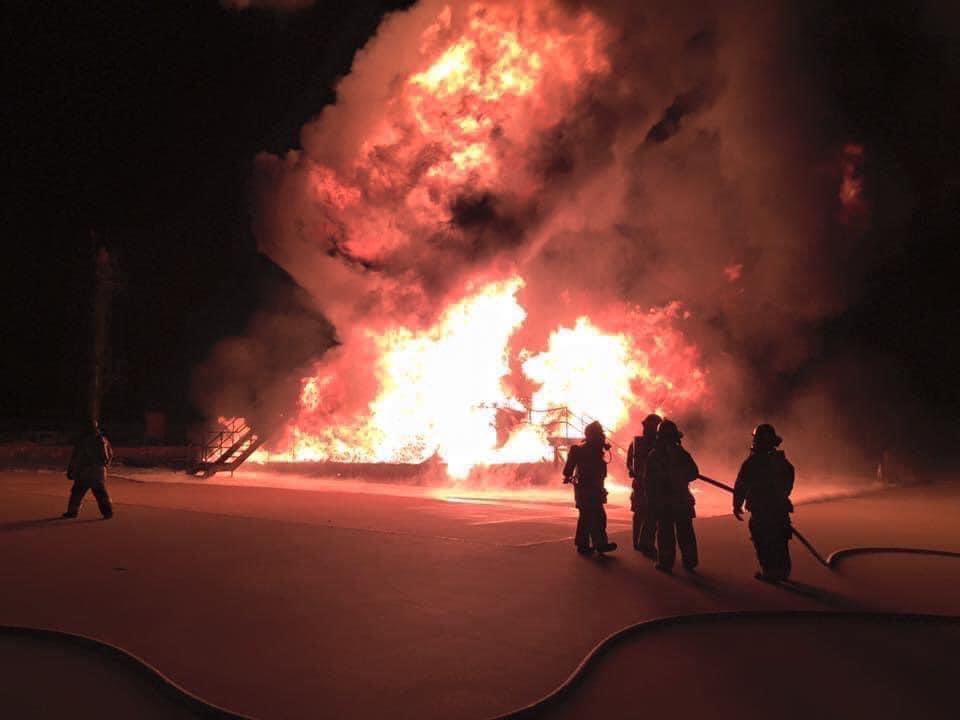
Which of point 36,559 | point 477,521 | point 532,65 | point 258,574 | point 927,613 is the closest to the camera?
point 927,613

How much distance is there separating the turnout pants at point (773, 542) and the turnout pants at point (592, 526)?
1.78m

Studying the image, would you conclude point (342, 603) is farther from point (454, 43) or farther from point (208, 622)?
point (454, 43)

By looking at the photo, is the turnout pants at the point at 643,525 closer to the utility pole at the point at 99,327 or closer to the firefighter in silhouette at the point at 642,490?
the firefighter in silhouette at the point at 642,490

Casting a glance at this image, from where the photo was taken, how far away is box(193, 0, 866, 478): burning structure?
19.4 meters

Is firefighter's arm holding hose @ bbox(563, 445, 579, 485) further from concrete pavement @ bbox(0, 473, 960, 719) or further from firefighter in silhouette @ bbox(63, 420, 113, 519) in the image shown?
firefighter in silhouette @ bbox(63, 420, 113, 519)

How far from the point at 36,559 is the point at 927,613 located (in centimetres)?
895

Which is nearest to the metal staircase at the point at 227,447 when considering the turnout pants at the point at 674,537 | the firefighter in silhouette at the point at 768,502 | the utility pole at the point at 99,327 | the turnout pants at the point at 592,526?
the utility pole at the point at 99,327

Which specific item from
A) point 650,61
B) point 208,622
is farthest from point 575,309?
point 208,622

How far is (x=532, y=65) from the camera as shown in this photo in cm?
1933

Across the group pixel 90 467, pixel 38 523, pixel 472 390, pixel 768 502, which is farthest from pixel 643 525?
pixel 472 390

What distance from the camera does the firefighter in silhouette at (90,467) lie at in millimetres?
11039

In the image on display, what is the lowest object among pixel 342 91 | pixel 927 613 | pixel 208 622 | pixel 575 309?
pixel 208 622

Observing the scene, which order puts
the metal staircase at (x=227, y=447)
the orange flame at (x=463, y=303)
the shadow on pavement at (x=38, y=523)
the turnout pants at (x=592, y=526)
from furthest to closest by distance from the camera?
the metal staircase at (x=227, y=447), the orange flame at (x=463, y=303), the shadow on pavement at (x=38, y=523), the turnout pants at (x=592, y=526)

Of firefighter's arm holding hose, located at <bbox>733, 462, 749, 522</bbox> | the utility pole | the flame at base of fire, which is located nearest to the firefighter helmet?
firefighter's arm holding hose, located at <bbox>733, 462, 749, 522</bbox>
